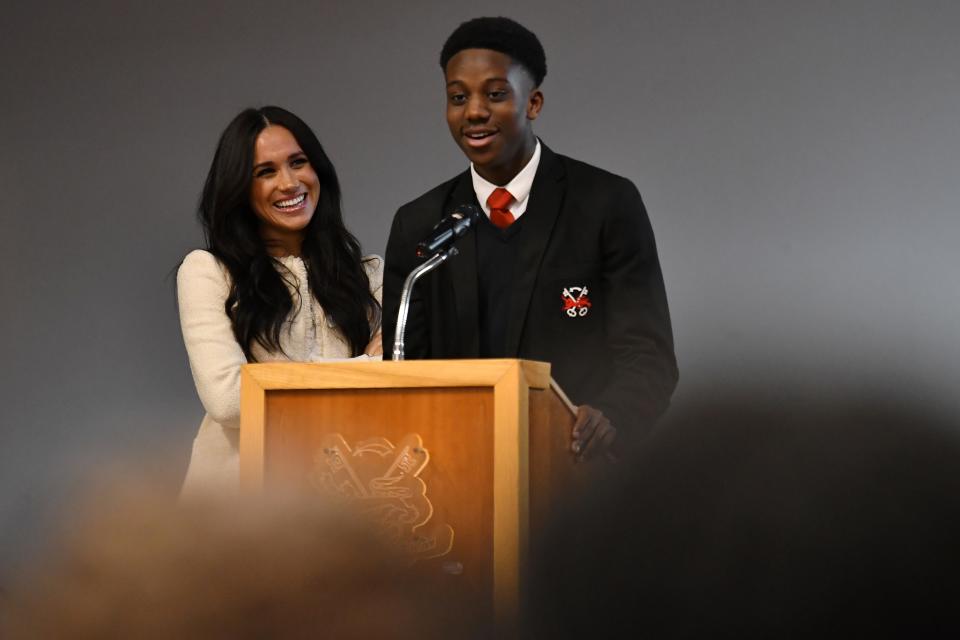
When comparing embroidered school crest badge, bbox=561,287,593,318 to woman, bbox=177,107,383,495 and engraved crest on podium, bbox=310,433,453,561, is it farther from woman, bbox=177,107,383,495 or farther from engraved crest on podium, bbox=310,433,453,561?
woman, bbox=177,107,383,495

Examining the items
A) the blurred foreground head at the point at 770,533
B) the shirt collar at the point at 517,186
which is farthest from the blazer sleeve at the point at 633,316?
the blurred foreground head at the point at 770,533

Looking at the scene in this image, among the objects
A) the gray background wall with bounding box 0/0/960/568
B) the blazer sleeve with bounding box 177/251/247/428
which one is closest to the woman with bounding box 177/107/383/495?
the blazer sleeve with bounding box 177/251/247/428

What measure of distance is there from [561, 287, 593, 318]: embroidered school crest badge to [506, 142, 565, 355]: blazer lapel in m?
0.06

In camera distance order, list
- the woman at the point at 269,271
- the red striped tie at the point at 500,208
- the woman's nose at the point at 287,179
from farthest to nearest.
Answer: the woman's nose at the point at 287,179
the woman at the point at 269,271
the red striped tie at the point at 500,208

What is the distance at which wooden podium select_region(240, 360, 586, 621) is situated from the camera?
60.5 inches

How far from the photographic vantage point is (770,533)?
30cm

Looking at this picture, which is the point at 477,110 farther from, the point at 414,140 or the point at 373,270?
the point at 414,140

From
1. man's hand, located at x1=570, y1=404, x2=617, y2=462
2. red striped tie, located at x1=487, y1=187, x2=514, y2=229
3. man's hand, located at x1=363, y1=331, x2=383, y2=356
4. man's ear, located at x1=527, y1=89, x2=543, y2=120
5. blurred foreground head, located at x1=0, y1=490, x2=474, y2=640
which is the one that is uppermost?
man's ear, located at x1=527, y1=89, x2=543, y2=120

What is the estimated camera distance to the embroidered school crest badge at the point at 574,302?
2.03 m

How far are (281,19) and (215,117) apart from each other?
39 cm

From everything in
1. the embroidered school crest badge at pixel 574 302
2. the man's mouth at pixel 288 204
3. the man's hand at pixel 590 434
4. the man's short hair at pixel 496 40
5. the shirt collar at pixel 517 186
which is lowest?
the man's hand at pixel 590 434

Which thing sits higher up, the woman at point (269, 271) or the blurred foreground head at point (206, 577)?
the woman at point (269, 271)

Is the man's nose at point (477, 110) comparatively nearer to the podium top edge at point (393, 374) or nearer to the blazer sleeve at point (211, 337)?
the podium top edge at point (393, 374)

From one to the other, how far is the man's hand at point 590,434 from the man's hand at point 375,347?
98 centimetres
